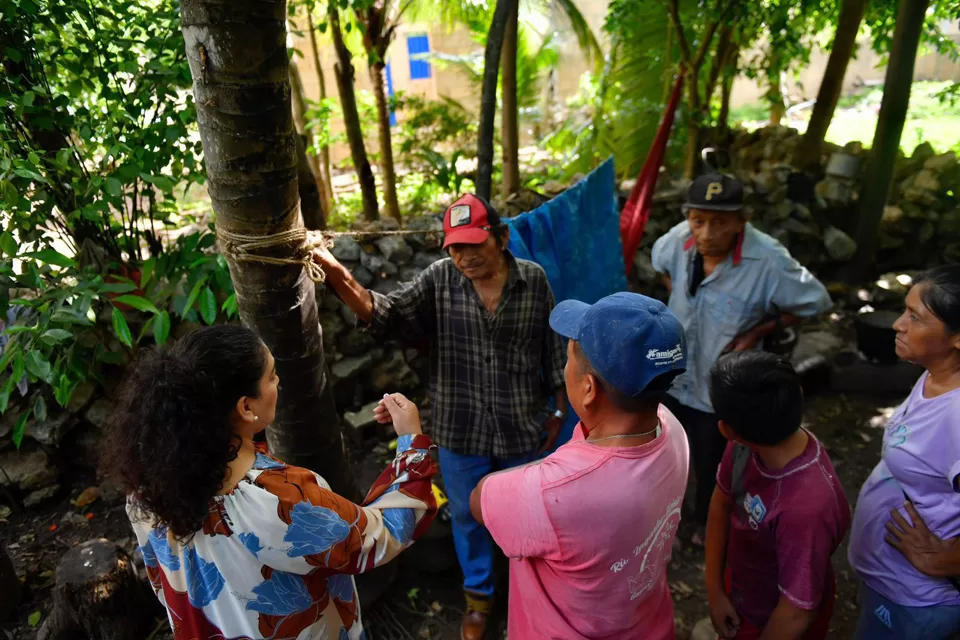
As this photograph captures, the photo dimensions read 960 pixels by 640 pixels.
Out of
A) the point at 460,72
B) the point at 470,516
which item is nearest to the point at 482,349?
the point at 470,516

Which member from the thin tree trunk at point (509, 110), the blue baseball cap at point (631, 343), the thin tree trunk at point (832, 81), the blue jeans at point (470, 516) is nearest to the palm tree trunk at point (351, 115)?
the thin tree trunk at point (509, 110)

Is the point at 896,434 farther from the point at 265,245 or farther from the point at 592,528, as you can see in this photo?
the point at 265,245

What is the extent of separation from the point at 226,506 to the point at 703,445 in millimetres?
2342

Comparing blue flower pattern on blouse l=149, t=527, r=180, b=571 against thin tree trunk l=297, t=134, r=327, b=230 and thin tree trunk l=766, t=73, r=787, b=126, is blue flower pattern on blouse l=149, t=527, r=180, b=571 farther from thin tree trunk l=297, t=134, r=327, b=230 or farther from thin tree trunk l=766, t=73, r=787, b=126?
thin tree trunk l=766, t=73, r=787, b=126

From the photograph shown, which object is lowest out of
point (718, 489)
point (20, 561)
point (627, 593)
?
point (20, 561)

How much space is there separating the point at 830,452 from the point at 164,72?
412 centimetres

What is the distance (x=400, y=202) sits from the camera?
592 centimetres

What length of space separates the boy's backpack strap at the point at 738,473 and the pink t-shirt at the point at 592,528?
0.46 meters

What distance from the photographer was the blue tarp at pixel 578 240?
292 cm

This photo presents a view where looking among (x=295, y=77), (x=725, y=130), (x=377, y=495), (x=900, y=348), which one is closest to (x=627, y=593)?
(x=377, y=495)

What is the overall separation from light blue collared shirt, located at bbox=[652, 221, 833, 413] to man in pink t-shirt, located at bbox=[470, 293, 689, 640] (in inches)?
56.6

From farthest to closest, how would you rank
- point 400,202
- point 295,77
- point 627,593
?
1. point 400,202
2. point 295,77
3. point 627,593

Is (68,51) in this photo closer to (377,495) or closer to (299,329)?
(299,329)

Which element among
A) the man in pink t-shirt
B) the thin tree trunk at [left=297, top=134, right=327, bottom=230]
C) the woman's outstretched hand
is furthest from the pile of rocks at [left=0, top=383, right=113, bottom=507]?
the man in pink t-shirt
